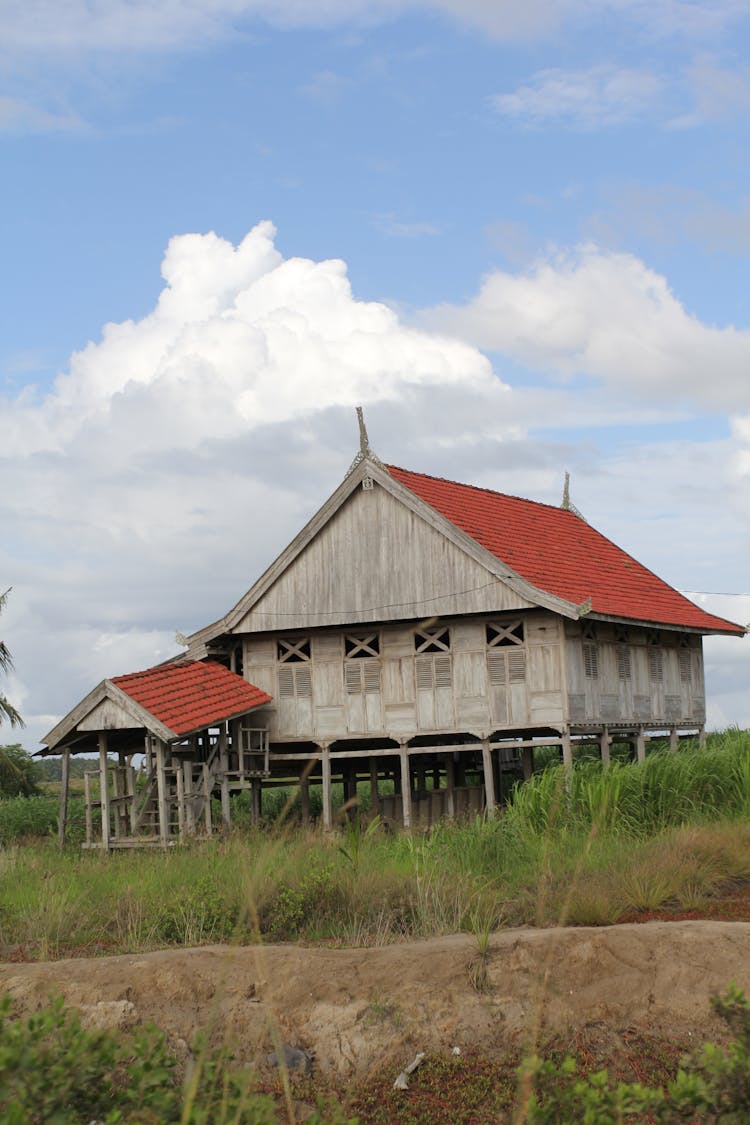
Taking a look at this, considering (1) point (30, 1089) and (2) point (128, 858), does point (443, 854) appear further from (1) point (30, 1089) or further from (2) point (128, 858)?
(1) point (30, 1089)

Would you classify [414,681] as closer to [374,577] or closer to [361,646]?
[361,646]

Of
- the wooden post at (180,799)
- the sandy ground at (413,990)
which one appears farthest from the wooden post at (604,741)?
the sandy ground at (413,990)

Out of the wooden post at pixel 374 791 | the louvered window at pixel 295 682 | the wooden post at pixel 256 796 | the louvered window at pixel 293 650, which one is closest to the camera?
the louvered window at pixel 295 682

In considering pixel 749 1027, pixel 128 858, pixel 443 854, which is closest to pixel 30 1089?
pixel 749 1027

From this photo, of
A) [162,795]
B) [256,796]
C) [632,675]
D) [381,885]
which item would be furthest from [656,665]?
[381,885]

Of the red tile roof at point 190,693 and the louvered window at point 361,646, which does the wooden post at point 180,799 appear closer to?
the red tile roof at point 190,693

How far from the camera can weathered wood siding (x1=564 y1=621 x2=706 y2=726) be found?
2322cm

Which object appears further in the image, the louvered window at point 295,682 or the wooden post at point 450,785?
the wooden post at point 450,785

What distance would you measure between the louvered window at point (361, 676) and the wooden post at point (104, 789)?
467 centimetres

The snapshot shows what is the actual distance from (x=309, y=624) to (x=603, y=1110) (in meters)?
19.0

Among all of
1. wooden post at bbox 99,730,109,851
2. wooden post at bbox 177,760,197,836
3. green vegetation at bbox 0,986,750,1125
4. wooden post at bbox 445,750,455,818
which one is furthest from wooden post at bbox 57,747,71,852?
green vegetation at bbox 0,986,750,1125

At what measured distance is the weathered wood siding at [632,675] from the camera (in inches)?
914

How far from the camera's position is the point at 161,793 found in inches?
845

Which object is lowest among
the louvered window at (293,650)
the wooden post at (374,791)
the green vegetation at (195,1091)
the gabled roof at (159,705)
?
the wooden post at (374,791)
